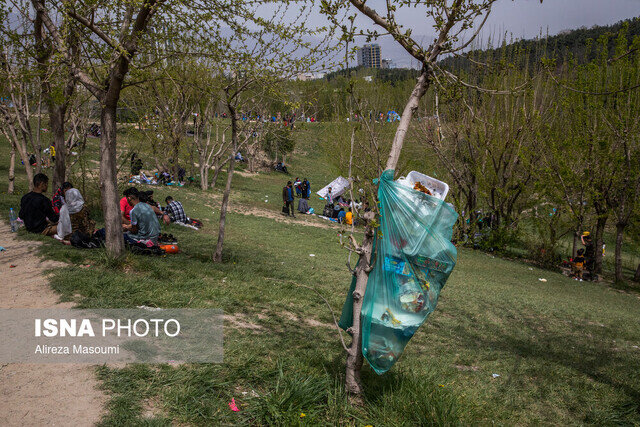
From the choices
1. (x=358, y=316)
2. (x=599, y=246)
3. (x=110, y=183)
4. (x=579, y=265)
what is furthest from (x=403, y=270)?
(x=599, y=246)

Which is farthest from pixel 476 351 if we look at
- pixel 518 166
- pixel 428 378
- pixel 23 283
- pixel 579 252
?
pixel 518 166

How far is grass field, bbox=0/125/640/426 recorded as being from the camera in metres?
3.43

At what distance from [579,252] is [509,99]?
19.4 feet

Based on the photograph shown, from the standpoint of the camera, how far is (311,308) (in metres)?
6.46

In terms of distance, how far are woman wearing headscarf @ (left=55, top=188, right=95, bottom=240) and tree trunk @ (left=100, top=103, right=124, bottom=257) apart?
1.57m

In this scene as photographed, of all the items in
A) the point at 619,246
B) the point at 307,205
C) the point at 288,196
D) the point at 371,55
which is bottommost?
the point at 619,246

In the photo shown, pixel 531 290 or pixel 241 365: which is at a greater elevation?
pixel 241 365

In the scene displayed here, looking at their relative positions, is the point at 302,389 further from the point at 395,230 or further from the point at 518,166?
the point at 518,166

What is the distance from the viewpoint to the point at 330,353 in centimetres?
483

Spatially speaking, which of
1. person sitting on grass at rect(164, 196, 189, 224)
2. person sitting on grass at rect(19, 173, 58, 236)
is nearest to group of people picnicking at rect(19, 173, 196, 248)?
person sitting on grass at rect(19, 173, 58, 236)

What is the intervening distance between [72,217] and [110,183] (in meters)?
2.32

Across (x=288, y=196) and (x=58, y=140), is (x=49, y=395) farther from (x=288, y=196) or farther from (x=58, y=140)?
(x=288, y=196)

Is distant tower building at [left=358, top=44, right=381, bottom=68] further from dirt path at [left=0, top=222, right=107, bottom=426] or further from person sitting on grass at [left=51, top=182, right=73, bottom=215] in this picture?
person sitting on grass at [left=51, top=182, right=73, bottom=215]

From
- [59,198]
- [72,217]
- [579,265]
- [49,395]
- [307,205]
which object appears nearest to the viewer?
[49,395]
